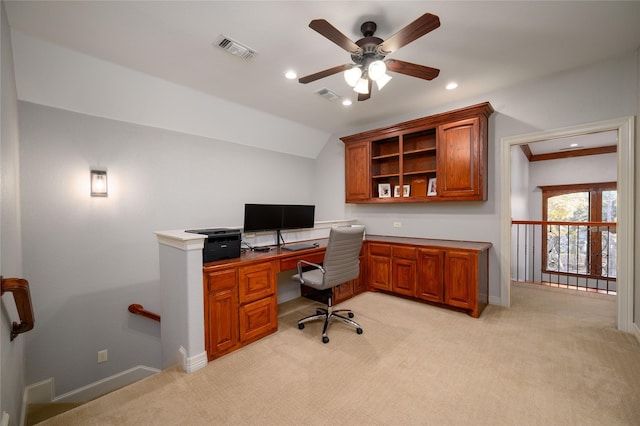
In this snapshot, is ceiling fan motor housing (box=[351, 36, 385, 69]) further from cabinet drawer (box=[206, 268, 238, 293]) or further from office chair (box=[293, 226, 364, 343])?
cabinet drawer (box=[206, 268, 238, 293])

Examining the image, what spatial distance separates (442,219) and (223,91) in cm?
351

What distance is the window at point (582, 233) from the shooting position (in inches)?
222

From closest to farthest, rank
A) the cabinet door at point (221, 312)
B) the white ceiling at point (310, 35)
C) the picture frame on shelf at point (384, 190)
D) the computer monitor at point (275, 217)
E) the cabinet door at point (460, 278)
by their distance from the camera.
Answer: the white ceiling at point (310, 35) < the cabinet door at point (221, 312) < the cabinet door at point (460, 278) < the computer monitor at point (275, 217) < the picture frame on shelf at point (384, 190)

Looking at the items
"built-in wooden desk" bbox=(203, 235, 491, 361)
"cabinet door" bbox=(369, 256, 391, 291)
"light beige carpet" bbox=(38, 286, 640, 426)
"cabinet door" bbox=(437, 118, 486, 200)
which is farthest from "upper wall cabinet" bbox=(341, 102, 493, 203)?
"light beige carpet" bbox=(38, 286, 640, 426)

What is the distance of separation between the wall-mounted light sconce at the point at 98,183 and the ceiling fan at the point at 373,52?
8.30ft

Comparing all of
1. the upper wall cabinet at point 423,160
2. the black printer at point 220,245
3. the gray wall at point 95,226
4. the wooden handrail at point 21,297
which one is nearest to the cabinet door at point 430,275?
the upper wall cabinet at point 423,160

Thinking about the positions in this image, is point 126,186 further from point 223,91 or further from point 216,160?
point 223,91

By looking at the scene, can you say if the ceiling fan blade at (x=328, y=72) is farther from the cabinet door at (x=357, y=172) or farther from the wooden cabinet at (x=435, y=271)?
the wooden cabinet at (x=435, y=271)

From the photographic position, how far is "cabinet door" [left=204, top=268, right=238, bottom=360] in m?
2.23

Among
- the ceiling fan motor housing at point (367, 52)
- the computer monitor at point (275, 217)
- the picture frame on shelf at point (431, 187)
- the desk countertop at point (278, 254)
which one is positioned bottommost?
the desk countertop at point (278, 254)

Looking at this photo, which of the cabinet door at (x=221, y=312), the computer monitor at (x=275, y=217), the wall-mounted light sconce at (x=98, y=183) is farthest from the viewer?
the computer monitor at (x=275, y=217)

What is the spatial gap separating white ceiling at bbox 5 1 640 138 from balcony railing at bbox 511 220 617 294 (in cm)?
390

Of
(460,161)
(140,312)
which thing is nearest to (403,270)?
(460,161)

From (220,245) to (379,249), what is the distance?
7.59 feet
